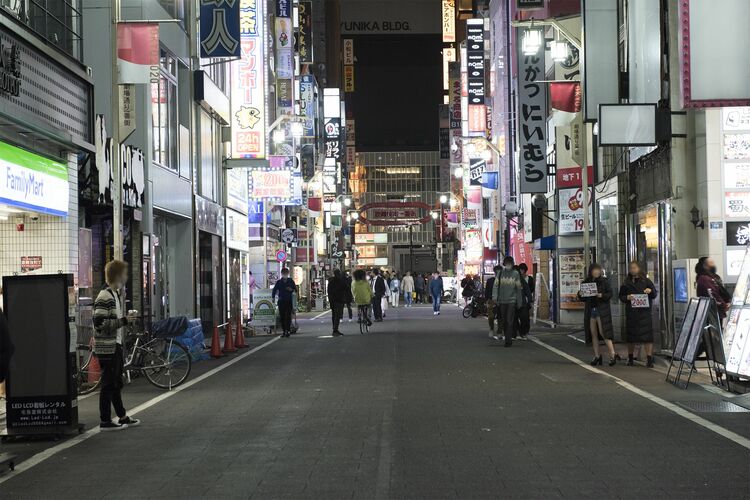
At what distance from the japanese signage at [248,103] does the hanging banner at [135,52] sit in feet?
54.6

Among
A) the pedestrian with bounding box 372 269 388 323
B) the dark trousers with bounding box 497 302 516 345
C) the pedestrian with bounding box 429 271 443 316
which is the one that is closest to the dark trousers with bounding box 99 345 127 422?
the dark trousers with bounding box 497 302 516 345

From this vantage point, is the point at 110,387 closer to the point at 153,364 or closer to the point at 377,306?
the point at 153,364

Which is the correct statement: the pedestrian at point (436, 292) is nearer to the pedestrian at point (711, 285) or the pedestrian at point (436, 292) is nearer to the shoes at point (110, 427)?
the pedestrian at point (711, 285)

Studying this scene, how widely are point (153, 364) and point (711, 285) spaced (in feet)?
28.7

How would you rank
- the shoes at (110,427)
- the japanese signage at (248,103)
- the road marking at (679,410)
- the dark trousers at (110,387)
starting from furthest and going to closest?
the japanese signage at (248,103) → the dark trousers at (110,387) → the shoes at (110,427) → the road marking at (679,410)

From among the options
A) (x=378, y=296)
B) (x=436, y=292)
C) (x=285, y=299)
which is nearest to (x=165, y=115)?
(x=285, y=299)

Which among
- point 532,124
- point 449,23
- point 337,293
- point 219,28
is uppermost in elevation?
point 449,23

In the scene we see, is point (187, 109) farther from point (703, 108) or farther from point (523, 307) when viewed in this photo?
point (703, 108)

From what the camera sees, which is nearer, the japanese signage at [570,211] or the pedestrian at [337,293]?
the pedestrian at [337,293]

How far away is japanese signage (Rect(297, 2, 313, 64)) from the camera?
232 feet

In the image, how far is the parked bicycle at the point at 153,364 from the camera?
53.5 ft

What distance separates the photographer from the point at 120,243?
1881 centimetres

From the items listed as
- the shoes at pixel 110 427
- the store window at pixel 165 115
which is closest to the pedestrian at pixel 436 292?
the store window at pixel 165 115

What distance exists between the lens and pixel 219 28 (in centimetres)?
3055
